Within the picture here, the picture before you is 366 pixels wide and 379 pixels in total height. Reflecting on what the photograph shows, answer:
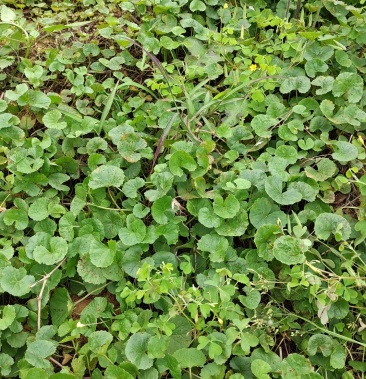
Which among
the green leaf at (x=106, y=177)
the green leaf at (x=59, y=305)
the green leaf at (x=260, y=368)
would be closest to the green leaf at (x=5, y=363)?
the green leaf at (x=59, y=305)

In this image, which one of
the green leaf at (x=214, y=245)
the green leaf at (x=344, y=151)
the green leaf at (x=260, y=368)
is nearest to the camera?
the green leaf at (x=260, y=368)

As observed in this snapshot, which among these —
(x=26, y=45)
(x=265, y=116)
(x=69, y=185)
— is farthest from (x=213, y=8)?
(x=69, y=185)

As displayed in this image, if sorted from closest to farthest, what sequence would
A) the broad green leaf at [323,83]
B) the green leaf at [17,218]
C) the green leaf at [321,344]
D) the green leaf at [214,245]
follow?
the green leaf at [321,344]
the green leaf at [214,245]
the green leaf at [17,218]
the broad green leaf at [323,83]

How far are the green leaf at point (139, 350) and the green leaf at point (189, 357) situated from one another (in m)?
0.09

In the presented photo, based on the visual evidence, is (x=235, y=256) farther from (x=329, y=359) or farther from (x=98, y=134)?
(x=98, y=134)

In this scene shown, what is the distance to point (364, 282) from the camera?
1698 millimetres

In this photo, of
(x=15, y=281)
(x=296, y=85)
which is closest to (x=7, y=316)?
(x=15, y=281)

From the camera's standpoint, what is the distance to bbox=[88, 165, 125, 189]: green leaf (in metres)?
1.91

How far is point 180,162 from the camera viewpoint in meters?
1.94

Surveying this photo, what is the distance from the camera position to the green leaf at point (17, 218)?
1.86 meters

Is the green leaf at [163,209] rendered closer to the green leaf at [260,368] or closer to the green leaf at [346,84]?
the green leaf at [260,368]

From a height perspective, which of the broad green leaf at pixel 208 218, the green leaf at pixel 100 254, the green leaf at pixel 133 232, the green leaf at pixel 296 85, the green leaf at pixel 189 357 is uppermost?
the green leaf at pixel 296 85

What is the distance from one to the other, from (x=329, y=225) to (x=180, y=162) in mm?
651

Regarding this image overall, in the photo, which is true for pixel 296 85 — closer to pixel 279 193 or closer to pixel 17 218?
pixel 279 193
